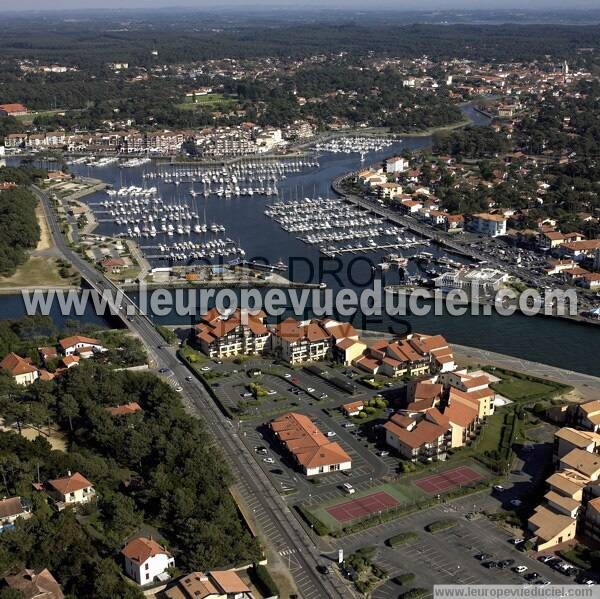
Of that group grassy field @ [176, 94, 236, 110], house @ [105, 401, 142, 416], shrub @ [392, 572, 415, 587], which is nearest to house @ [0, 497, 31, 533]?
house @ [105, 401, 142, 416]

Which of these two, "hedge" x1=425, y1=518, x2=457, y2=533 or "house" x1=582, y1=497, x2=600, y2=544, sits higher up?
"house" x1=582, y1=497, x2=600, y2=544

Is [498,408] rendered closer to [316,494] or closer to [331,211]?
[316,494]

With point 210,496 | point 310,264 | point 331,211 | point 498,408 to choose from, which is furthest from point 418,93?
point 210,496

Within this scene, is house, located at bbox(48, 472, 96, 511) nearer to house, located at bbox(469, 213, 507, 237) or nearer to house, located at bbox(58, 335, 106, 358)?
house, located at bbox(58, 335, 106, 358)

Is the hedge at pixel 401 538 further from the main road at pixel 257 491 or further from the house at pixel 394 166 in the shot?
the house at pixel 394 166
